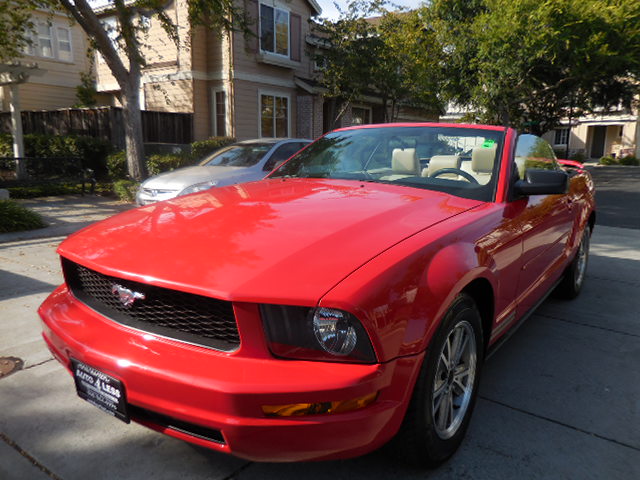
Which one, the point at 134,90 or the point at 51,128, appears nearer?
the point at 134,90

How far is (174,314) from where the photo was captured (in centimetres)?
190

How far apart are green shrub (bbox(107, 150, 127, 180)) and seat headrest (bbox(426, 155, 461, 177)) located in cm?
1210

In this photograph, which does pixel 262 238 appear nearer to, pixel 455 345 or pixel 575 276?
pixel 455 345

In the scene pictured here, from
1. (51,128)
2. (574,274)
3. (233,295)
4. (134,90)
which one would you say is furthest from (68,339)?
(51,128)

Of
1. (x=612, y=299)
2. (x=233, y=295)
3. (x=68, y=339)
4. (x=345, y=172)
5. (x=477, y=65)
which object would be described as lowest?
(x=612, y=299)

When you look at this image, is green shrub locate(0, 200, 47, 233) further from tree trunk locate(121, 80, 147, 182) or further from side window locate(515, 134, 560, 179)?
side window locate(515, 134, 560, 179)

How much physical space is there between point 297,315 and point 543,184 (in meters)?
1.82

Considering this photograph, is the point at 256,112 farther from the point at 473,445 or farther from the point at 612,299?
the point at 473,445

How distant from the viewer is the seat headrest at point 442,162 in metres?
3.19

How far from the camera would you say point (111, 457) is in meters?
2.23

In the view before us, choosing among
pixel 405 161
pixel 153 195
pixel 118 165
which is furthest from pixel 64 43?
pixel 405 161

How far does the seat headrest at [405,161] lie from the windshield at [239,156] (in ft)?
17.7

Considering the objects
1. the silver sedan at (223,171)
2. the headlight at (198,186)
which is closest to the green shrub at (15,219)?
the silver sedan at (223,171)

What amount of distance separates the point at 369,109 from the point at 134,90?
1406cm
